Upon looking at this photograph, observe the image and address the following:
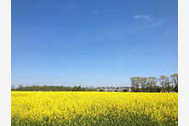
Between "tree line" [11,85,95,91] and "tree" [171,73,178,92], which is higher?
"tree" [171,73,178,92]

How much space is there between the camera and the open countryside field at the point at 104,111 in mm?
2857

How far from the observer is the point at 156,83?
11.8 ft

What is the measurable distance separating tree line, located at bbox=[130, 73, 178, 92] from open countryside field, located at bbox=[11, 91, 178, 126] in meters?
0.11

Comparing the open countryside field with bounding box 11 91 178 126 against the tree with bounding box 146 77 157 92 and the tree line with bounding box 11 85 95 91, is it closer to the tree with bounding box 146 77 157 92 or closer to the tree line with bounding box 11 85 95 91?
the tree with bounding box 146 77 157 92

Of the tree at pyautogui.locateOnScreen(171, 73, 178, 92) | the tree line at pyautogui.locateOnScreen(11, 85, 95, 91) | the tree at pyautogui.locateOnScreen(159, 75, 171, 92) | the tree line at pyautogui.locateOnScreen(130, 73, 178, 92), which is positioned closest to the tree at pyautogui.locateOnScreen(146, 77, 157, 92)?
the tree line at pyautogui.locateOnScreen(130, 73, 178, 92)

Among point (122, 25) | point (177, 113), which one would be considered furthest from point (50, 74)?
point (177, 113)

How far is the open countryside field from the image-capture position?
112 inches

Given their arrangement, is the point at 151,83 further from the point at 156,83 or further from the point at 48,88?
the point at 48,88

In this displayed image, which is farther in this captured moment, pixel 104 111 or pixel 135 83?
pixel 135 83

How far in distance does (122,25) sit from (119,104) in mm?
1509

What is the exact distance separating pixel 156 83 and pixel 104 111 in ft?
3.97

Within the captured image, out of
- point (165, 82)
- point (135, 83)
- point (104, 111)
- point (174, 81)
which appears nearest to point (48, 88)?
point (104, 111)

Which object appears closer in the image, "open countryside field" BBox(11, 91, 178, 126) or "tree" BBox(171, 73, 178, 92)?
"open countryside field" BBox(11, 91, 178, 126)
